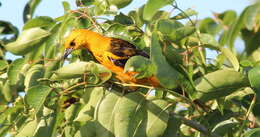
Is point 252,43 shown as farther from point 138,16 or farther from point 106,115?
point 106,115

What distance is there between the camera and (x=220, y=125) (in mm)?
3537

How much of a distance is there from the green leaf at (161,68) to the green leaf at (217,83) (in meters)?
0.16

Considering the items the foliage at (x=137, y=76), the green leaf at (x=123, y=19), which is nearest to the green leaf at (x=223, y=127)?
the foliage at (x=137, y=76)

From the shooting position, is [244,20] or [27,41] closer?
[244,20]

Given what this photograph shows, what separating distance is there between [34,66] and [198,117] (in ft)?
4.23

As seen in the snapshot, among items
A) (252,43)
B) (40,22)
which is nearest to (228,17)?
(252,43)

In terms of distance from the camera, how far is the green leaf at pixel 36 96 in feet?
10.5

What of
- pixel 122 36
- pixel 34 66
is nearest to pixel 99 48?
pixel 122 36

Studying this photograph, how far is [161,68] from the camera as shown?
2.81 meters

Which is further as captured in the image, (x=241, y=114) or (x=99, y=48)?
(x=99, y=48)

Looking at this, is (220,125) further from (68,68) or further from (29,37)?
(29,37)

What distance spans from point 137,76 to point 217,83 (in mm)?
464

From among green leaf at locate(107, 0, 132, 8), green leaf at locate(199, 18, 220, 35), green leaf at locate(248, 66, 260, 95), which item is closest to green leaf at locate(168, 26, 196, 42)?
green leaf at locate(248, 66, 260, 95)

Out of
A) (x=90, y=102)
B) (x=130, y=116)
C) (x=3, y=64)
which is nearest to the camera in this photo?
(x=130, y=116)
